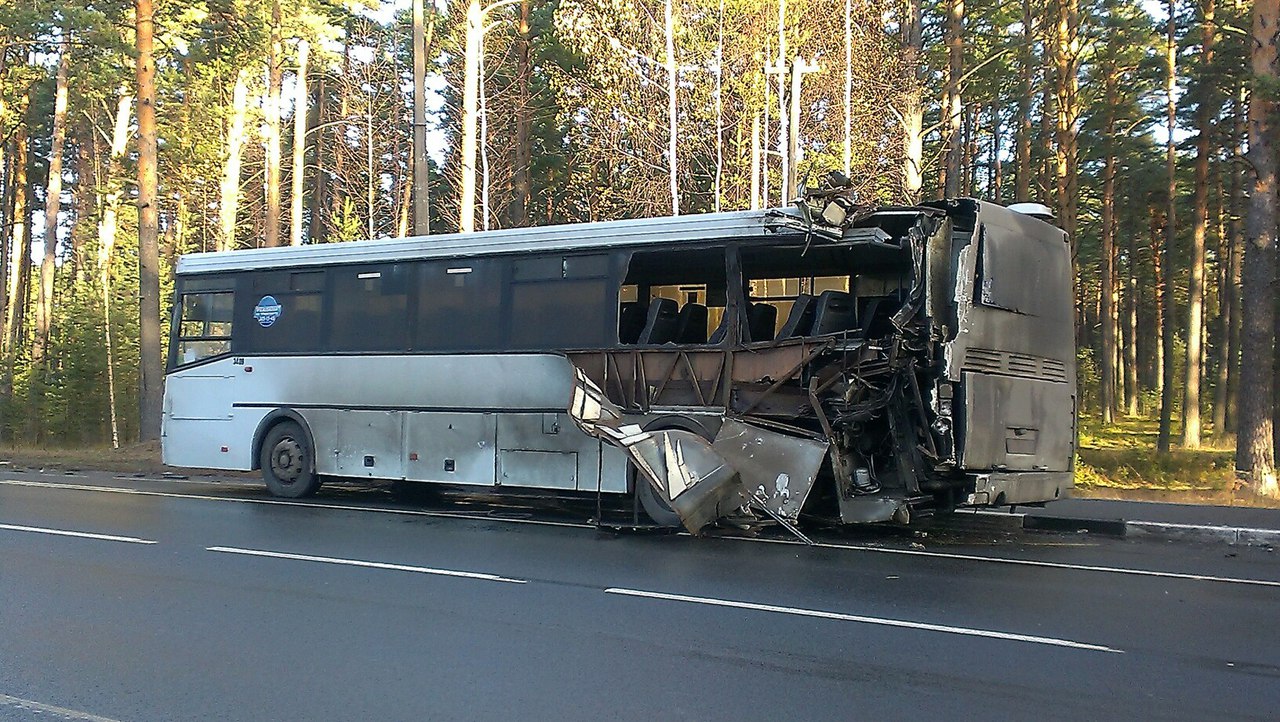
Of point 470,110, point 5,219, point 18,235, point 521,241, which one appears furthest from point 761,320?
point 5,219

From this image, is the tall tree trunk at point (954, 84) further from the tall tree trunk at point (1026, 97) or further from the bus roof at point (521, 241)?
the bus roof at point (521, 241)

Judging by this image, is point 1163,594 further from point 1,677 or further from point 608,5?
point 608,5

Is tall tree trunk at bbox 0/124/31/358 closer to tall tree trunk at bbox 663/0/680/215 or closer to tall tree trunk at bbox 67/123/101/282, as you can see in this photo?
tall tree trunk at bbox 67/123/101/282

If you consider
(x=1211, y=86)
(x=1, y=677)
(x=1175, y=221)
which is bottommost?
(x=1, y=677)

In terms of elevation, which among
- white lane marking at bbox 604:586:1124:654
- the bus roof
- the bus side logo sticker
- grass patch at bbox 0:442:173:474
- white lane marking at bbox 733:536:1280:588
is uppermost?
the bus roof

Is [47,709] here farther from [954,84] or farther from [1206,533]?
[954,84]

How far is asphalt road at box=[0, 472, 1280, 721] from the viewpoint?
19.2 ft

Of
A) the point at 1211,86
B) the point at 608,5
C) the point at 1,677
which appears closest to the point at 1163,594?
the point at 1,677

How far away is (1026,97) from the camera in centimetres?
3519

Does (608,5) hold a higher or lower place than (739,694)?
higher

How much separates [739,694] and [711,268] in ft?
23.8

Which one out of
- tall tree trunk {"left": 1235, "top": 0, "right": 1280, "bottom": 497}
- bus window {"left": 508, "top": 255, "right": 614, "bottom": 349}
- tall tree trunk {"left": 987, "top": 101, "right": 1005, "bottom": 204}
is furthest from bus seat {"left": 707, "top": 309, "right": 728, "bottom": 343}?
tall tree trunk {"left": 987, "top": 101, "right": 1005, "bottom": 204}

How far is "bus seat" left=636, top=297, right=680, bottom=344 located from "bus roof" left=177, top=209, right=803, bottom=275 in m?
0.86

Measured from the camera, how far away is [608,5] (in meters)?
32.9
